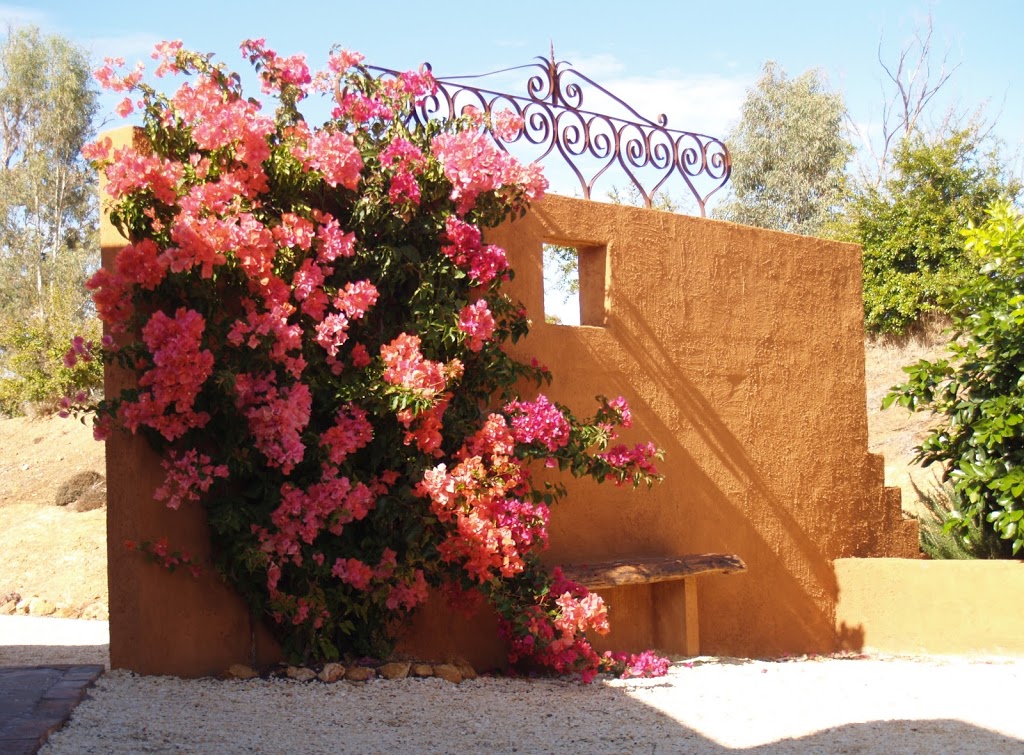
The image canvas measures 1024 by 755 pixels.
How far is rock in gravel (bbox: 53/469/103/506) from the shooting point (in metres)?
13.1

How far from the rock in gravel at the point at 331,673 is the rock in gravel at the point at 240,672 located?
0.32 meters

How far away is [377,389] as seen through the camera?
4.99m

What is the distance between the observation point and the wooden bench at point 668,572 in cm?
585

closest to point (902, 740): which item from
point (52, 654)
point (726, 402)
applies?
point (726, 402)

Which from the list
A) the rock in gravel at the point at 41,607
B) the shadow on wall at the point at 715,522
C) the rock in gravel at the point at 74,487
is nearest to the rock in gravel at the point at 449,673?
the shadow on wall at the point at 715,522

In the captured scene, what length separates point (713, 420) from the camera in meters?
7.01

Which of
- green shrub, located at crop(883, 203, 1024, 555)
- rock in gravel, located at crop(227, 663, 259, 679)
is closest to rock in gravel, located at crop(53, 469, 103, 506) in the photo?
rock in gravel, located at crop(227, 663, 259, 679)

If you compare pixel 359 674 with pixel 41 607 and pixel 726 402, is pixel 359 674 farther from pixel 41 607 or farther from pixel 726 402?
pixel 41 607

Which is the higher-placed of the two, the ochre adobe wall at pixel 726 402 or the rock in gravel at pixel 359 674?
the ochre adobe wall at pixel 726 402

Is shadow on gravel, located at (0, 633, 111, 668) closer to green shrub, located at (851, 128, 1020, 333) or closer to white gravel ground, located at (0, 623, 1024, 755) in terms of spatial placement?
white gravel ground, located at (0, 623, 1024, 755)

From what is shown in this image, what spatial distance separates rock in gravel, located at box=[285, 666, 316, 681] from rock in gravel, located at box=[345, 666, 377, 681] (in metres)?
0.16

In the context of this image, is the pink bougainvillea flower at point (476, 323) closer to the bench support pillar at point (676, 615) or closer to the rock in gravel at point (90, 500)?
the bench support pillar at point (676, 615)

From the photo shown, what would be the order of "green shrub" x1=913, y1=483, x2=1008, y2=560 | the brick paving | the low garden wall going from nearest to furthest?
the brick paving → the low garden wall → "green shrub" x1=913, y1=483, x2=1008, y2=560

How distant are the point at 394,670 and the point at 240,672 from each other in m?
0.69
